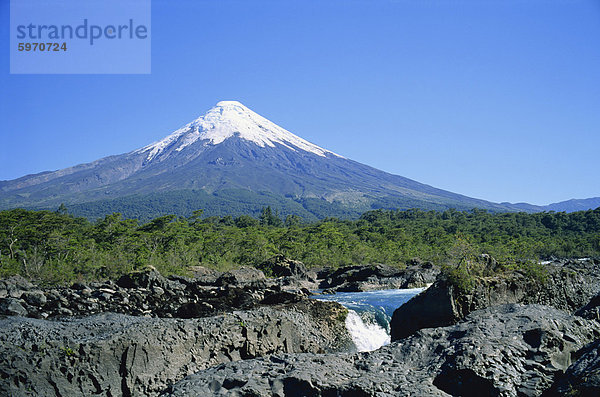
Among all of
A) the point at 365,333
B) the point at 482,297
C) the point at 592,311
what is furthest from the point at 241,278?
the point at 592,311

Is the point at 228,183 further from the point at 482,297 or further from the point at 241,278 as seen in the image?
the point at 482,297

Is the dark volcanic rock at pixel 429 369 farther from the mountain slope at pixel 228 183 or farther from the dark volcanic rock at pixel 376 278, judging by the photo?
the mountain slope at pixel 228 183

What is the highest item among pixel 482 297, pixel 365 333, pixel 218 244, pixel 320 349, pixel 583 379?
pixel 583 379

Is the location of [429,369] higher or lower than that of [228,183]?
lower

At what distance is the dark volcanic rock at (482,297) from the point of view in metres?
11.9

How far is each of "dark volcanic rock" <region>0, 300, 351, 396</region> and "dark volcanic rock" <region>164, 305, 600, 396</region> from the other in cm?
349

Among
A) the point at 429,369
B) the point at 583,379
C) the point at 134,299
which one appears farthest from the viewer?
the point at 134,299

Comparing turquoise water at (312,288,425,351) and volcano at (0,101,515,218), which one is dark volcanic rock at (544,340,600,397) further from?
volcano at (0,101,515,218)

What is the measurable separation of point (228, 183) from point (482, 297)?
157922mm

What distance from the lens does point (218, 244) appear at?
149ft

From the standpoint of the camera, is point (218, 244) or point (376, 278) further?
point (218, 244)

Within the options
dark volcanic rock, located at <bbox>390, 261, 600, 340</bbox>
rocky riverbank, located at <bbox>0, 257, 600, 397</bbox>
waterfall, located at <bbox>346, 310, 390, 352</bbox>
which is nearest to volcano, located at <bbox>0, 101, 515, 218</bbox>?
waterfall, located at <bbox>346, 310, 390, 352</bbox>

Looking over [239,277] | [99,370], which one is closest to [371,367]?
[99,370]

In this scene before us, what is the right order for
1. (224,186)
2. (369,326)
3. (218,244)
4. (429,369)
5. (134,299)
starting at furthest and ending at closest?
(224,186)
(218,244)
(134,299)
(369,326)
(429,369)
